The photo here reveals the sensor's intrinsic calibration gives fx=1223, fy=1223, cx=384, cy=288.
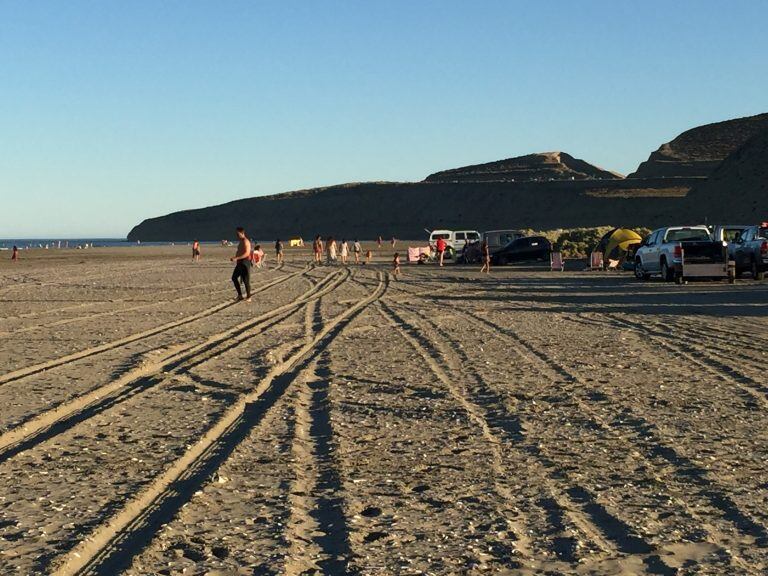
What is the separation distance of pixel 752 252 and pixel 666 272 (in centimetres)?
234

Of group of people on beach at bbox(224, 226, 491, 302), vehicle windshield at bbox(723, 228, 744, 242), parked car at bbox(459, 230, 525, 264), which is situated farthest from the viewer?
parked car at bbox(459, 230, 525, 264)

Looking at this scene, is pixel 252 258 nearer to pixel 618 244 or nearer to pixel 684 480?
pixel 618 244

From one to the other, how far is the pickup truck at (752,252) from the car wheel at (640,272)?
9.46 ft

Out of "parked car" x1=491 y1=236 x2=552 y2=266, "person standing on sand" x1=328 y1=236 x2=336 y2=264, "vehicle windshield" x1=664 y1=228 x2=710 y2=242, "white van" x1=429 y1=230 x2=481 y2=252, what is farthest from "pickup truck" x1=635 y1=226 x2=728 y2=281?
"person standing on sand" x1=328 y1=236 x2=336 y2=264

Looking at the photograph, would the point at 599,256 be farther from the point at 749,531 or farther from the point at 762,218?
the point at 762,218

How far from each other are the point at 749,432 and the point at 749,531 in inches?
120

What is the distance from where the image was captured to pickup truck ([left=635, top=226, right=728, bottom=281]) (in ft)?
106

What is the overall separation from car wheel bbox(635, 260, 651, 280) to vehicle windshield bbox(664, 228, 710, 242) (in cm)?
124

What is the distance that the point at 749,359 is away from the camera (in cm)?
1409

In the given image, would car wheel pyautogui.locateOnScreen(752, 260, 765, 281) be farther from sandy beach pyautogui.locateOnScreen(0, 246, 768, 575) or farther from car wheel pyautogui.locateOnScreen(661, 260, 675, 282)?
sandy beach pyautogui.locateOnScreen(0, 246, 768, 575)

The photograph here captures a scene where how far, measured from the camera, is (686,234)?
35.9 m

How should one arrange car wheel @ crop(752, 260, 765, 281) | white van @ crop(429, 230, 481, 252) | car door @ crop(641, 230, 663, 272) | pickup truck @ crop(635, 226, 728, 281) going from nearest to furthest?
pickup truck @ crop(635, 226, 728, 281) < car wheel @ crop(752, 260, 765, 281) < car door @ crop(641, 230, 663, 272) < white van @ crop(429, 230, 481, 252)

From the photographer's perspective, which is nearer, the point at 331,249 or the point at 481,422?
the point at 481,422

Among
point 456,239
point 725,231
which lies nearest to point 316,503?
point 725,231
